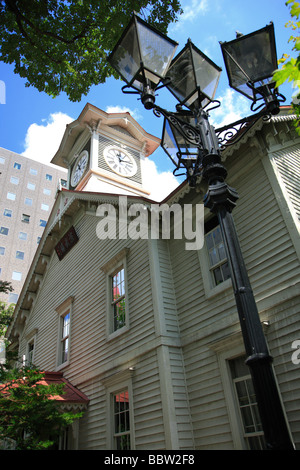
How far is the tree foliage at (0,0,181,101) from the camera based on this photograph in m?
7.93

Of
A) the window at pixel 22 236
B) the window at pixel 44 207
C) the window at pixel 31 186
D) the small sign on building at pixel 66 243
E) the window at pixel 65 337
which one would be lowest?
the window at pixel 65 337

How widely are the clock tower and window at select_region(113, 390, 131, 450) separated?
9874 millimetres

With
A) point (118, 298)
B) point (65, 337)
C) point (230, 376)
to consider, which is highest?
point (65, 337)

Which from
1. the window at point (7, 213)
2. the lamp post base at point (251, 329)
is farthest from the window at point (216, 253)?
the window at point (7, 213)

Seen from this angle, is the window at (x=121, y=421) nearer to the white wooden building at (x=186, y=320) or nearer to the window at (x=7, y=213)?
the white wooden building at (x=186, y=320)

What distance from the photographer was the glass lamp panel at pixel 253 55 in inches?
169

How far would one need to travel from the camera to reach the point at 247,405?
261 inches

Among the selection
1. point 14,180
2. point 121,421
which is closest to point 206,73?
point 121,421

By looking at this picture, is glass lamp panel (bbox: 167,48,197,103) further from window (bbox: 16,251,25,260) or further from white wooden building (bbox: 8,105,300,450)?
window (bbox: 16,251,25,260)

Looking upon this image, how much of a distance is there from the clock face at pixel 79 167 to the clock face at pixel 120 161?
122 cm

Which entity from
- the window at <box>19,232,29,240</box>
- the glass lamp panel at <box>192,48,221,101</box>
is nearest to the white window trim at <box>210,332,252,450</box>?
the glass lamp panel at <box>192,48,221,101</box>

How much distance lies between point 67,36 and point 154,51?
5401 mm

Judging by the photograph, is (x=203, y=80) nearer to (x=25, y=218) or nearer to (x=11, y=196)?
(x=25, y=218)
